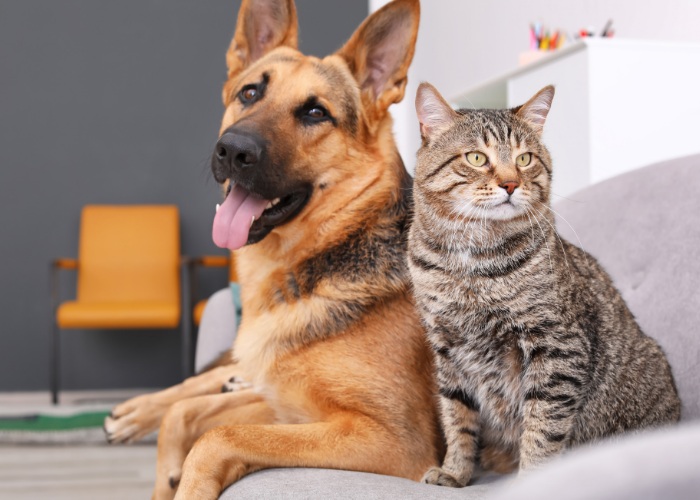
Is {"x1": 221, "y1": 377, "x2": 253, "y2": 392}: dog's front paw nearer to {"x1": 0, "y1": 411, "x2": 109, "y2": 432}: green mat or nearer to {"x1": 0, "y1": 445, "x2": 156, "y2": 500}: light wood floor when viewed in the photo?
{"x1": 0, "y1": 445, "x2": 156, "y2": 500}: light wood floor

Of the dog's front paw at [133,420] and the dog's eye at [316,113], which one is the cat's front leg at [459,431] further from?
the dog's front paw at [133,420]

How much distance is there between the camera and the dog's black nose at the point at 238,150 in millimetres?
1681

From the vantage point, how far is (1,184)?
6461mm

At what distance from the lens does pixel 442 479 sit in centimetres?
140

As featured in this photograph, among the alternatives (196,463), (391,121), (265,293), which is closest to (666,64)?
(391,121)

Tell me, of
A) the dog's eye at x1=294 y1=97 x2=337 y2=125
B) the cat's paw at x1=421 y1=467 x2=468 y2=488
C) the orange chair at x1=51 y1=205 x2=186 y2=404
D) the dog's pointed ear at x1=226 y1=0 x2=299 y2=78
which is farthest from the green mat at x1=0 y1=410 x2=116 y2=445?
the cat's paw at x1=421 y1=467 x2=468 y2=488

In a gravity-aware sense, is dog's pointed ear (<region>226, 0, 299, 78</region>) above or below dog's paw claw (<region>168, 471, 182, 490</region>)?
above

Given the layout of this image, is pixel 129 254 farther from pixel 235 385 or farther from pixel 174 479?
pixel 174 479

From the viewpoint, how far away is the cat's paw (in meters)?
1.40

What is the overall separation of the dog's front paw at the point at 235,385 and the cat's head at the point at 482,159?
2.90 ft

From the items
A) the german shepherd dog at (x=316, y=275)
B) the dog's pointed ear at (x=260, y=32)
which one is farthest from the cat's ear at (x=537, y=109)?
the dog's pointed ear at (x=260, y=32)

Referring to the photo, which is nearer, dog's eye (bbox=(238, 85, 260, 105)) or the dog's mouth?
the dog's mouth

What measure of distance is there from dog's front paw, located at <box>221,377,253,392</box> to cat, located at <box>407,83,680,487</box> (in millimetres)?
789

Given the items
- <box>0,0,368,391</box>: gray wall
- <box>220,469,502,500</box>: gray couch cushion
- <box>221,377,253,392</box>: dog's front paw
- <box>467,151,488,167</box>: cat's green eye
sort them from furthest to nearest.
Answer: <box>0,0,368,391</box>: gray wall < <box>221,377,253,392</box>: dog's front paw < <box>467,151,488,167</box>: cat's green eye < <box>220,469,502,500</box>: gray couch cushion
